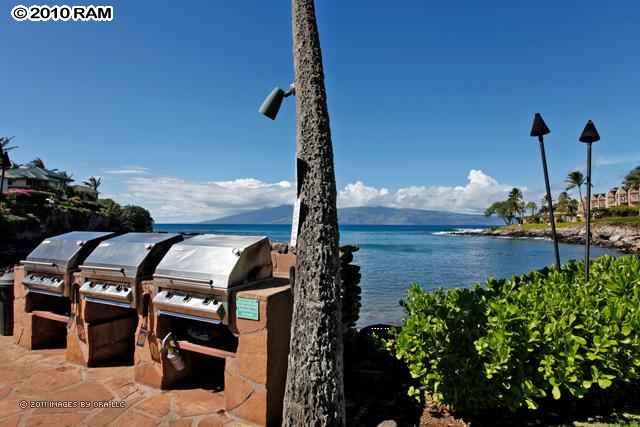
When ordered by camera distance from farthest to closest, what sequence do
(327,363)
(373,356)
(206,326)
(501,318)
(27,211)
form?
(27,211)
(373,356)
(206,326)
(501,318)
(327,363)

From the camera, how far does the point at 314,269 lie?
97.1 inches

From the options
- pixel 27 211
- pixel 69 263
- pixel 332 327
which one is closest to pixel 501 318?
pixel 332 327

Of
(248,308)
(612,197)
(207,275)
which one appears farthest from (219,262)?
(612,197)

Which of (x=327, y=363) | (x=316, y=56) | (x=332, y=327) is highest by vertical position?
(x=316, y=56)

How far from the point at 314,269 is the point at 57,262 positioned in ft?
13.4

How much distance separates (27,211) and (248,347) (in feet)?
128

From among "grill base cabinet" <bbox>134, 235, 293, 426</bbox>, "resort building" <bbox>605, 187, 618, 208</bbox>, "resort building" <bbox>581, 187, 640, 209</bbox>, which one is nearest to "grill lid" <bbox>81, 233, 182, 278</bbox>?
"grill base cabinet" <bbox>134, 235, 293, 426</bbox>

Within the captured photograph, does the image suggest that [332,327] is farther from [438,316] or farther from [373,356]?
[373,356]

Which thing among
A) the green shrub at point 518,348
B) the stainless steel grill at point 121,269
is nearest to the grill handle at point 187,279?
the stainless steel grill at point 121,269

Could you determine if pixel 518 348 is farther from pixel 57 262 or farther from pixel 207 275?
pixel 57 262

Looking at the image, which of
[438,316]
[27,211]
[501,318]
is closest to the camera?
[501,318]

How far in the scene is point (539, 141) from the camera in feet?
19.1

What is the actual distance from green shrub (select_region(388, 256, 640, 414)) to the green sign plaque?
4.75 feet

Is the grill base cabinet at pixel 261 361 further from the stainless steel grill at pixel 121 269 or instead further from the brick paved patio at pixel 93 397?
the stainless steel grill at pixel 121 269
